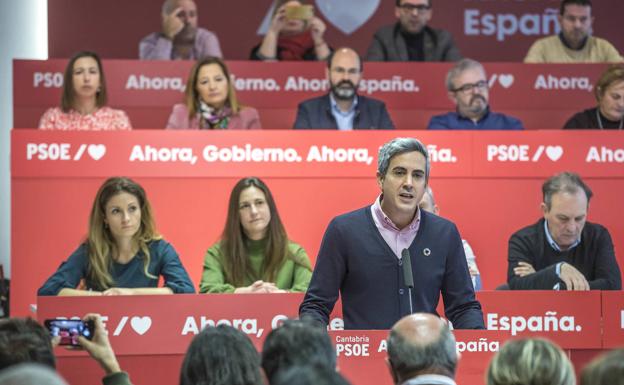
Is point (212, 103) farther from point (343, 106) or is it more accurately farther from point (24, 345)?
point (24, 345)

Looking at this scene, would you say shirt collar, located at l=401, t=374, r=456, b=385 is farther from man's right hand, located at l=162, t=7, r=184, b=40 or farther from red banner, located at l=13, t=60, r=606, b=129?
man's right hand, located at l=162, t=7, r=184, b=40

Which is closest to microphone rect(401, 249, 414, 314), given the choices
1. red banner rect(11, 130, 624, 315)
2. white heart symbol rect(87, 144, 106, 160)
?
red banner rect(11, 130, 624, 315)

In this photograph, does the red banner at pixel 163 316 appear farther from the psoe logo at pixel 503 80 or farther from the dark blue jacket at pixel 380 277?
the psoe logo at pixel 503 80

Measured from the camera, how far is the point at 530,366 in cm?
281

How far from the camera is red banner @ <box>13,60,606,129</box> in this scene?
8.23m

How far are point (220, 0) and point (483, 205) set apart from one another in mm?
4244

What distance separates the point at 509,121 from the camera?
24.3 feet

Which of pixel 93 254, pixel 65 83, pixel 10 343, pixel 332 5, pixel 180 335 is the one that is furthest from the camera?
pixel 332 5

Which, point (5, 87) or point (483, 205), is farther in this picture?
point (5, 87)

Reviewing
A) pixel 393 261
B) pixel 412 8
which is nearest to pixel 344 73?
pixel 412 8

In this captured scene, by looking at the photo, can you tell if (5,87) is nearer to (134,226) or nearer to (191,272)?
(191,272)

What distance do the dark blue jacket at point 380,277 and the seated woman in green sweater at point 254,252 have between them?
1.55 metres

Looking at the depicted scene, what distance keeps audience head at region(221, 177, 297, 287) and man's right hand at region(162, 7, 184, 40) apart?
312cm

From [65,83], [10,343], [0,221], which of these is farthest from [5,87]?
[10,343]
